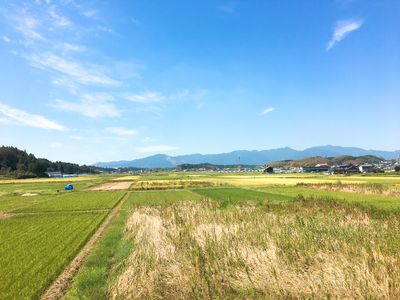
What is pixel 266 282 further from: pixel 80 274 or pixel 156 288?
pixel 80 274

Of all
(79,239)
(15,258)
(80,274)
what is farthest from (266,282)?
(79,239)

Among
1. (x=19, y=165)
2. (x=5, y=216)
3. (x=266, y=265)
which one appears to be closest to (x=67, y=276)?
(x=266, y=265)

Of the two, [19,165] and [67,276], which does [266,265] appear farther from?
[19,165]

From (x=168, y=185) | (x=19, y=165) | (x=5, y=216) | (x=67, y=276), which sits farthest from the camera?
(x=19, y=165)

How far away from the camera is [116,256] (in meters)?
15.9

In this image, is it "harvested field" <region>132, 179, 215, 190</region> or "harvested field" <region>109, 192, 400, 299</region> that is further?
"harvested field" <region>132, 179, 215, 190</region>

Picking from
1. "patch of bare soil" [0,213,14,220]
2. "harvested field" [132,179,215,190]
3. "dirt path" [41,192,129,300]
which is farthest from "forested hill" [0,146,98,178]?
"dirt path" [41,192,129,300]

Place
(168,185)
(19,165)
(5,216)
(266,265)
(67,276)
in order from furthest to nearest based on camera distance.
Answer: (19,165), (168,185), (5,216), (67,276), (266,265)

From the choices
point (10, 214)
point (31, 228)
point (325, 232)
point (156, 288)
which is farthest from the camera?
point (10, 214)

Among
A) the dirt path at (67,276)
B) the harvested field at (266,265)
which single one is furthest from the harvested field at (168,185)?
the harvested field at (266,265)

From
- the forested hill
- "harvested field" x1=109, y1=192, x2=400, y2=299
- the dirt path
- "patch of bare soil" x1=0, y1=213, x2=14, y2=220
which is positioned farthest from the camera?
the forested hill

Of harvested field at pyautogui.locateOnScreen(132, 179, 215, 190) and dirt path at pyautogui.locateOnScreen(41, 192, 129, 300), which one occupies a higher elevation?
harvested field at pyautogui.locateOnScreen(132, 179, 215, 190)

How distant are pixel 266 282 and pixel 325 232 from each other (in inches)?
232

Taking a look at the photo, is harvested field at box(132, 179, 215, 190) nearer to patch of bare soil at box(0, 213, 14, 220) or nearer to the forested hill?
patch of bare soil at box(0, 213, 14, 220)
